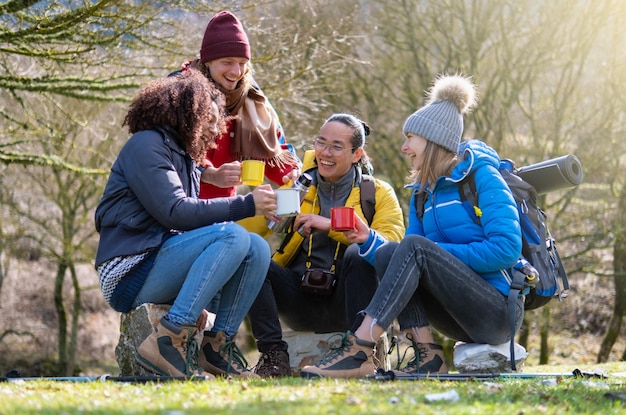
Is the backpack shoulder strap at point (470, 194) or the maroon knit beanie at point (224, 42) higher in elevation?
the maroon knit beanie at point (224, 42)

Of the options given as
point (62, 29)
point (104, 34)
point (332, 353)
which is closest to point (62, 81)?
point (104, 34)

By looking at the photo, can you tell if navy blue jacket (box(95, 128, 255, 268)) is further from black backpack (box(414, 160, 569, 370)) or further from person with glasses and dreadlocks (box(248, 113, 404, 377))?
black backpack (box(414, 160, 569, 370))

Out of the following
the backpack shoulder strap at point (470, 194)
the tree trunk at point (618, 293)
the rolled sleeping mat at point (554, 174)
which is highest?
the rolled sleeping mat at point (554, 174)

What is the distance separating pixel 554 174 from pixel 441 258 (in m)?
1.04

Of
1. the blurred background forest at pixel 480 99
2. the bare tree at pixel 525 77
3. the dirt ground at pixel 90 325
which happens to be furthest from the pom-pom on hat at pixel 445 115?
the dirt ground at pixel 90 325

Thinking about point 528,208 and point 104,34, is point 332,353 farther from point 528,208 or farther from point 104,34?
point 104,34

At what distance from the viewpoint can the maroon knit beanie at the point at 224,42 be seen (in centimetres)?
552

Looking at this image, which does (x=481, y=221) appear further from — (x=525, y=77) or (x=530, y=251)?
(x=525, y=77)

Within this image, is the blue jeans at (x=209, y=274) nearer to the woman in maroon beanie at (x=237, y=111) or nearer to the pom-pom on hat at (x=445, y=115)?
the woman in maroon beanie at (x=237, y=111)

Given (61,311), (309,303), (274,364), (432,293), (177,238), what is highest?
(177,238)

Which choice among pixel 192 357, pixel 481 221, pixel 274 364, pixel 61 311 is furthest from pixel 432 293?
pixel 61 311

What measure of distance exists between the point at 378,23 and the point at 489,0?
177 centimetres

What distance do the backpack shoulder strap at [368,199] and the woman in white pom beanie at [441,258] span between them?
34 centimetres

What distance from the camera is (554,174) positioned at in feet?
16.6
